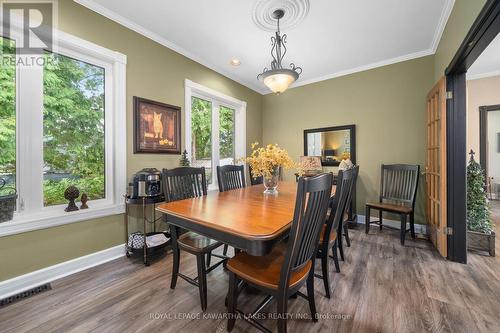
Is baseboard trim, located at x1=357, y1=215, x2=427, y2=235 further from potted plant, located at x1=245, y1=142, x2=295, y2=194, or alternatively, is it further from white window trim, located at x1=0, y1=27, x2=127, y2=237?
white window trim, located at x1=0, y1=27, x2=127, y2=237

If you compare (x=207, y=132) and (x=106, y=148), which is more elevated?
(x=207, y=132)

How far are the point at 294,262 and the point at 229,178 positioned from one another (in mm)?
1591

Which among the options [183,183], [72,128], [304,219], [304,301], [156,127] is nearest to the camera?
[304,219]

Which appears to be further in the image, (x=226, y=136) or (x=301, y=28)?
(x=226, y=136)

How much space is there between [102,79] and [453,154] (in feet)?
13.0

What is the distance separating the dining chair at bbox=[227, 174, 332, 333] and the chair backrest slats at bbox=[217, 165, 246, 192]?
114 cm

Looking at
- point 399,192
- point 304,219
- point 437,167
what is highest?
point 437,167

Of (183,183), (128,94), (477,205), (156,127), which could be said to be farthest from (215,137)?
(477,205)

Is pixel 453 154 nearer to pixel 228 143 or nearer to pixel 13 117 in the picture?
pixel 228 143

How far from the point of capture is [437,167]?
2.51 meters

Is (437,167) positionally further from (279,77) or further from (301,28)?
(301,28)

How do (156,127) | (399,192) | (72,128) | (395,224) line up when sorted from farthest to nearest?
1. (395,224)
2. (399,192)
3. (156,127)
4. (72,128)

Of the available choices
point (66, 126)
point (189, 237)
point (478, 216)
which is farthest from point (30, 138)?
point (478, 216)

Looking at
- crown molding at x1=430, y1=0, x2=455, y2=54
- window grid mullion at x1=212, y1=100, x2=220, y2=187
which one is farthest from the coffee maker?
crown molding at x1=430, y1=0, x2=455, y2=54
